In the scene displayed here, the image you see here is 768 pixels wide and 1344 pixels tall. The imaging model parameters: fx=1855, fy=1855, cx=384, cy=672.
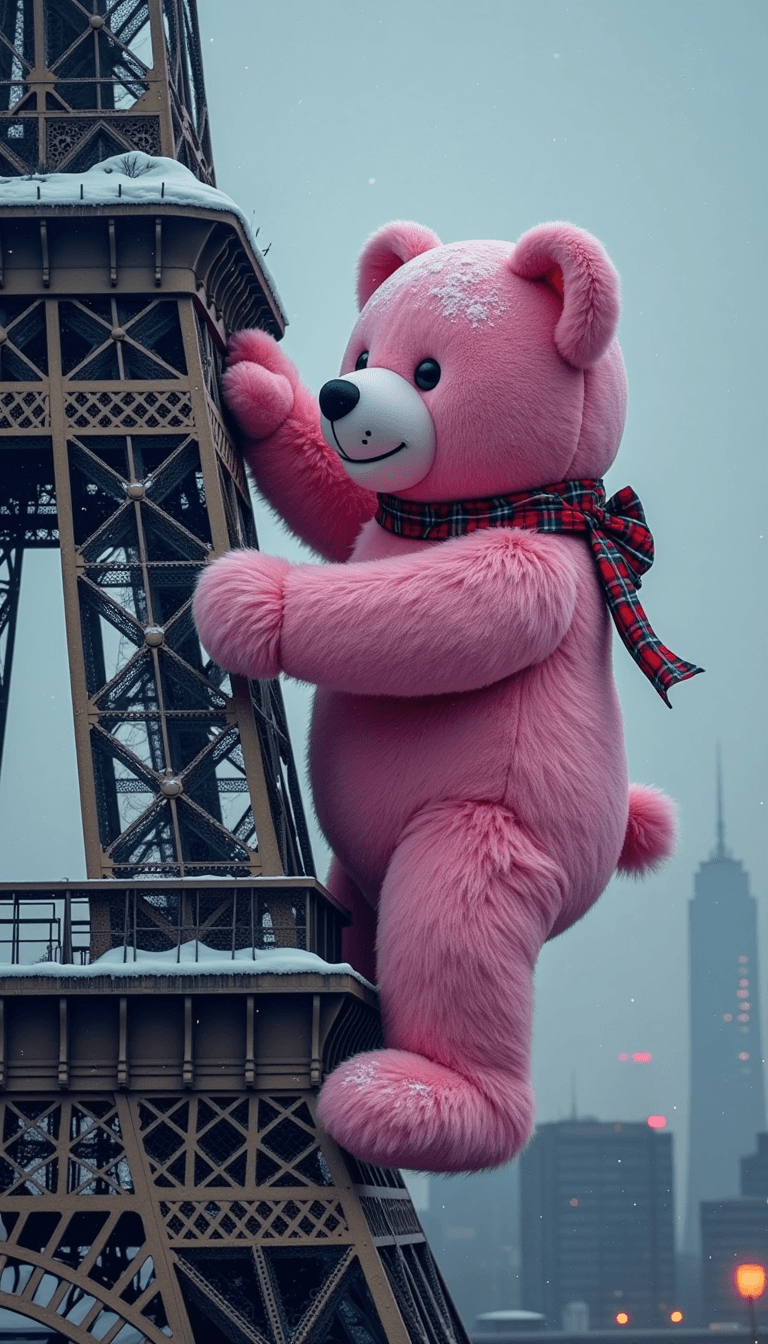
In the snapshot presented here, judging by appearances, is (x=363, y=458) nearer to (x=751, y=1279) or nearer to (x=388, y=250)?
(x=388, y=250)

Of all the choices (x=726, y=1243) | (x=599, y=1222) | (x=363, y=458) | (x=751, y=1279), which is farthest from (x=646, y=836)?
(x=599, y=1222)

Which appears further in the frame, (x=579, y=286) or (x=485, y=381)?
(x=485, y=381)

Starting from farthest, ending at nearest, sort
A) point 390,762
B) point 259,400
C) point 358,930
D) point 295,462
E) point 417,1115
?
1. point 259,400
2. point 295,462
3. point 358,930
4. point 390,762
5. point 417,1115

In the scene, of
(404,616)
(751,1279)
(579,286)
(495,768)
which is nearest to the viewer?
(404,616)

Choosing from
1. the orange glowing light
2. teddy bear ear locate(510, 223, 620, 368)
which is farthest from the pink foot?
the orange glowing light

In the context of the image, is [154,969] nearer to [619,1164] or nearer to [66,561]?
[66,561]

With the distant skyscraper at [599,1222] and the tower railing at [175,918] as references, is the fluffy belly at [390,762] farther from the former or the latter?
the distant skyscraper at [599,1222]

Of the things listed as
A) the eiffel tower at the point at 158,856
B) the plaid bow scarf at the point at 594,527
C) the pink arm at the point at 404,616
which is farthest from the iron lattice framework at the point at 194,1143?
the plaid bow scarf at the point at 594,527
